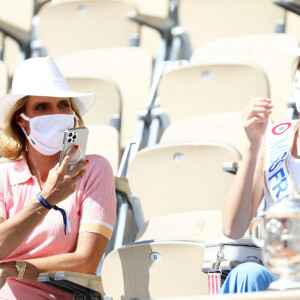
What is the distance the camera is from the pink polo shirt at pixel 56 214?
279cm

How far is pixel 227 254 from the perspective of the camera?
2.46m

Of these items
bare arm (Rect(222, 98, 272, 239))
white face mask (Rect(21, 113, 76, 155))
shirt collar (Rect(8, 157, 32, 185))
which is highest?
white face mask (Rect(21, 113, 76, 155))

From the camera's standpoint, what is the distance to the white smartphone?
8.95ft

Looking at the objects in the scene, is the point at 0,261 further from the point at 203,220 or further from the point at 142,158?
the point at 142,158

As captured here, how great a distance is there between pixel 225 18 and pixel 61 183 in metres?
2.46

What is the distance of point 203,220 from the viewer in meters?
3.05

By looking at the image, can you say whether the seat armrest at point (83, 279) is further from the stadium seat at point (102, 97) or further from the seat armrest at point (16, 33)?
the seat armrest at point (16, 33)

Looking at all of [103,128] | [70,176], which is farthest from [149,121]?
[70,176]

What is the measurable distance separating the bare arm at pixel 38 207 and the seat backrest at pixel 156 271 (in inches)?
11.0

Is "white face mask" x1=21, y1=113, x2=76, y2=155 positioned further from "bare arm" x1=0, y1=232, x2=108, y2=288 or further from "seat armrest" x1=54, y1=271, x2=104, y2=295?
"seat armrest" x1=54, y1=271, x2=104, y2=295

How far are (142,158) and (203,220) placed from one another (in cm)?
67

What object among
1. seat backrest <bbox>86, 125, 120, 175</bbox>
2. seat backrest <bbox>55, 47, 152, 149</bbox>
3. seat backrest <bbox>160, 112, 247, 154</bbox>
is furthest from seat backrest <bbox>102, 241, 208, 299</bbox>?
seat backrest <bbox>55, 47, 152, 149</bbox>

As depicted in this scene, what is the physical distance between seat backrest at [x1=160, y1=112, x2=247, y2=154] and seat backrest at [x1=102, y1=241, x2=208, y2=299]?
1015 millimetres

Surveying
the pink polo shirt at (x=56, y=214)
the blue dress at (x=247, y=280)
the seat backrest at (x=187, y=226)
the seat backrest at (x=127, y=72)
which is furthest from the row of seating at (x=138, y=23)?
the blue dress at (x=247, y=280)
